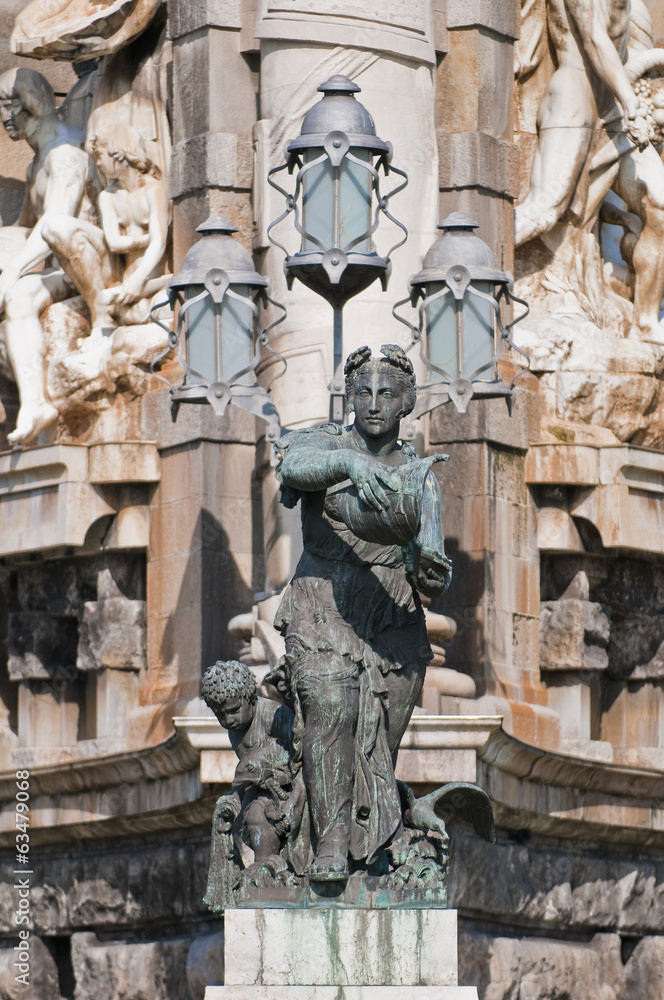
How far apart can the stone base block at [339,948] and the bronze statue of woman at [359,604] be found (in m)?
0.22

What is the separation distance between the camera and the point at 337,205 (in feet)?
52.8

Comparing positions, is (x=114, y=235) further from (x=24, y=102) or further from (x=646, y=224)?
(x=646, y=224)

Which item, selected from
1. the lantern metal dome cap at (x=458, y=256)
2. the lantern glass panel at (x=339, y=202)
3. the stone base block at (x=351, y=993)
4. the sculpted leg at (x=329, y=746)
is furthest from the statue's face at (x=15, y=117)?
the stone base block at (x=351, y=993)

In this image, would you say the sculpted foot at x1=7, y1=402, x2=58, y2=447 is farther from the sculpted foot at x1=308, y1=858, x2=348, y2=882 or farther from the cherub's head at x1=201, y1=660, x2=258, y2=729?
the sculpted foot at x1=308, y1=858, x2=348, y2=882

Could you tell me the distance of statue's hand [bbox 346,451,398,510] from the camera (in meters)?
13.2

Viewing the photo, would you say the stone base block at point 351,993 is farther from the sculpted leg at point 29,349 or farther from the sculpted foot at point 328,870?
the sculpted leg at point 29,349

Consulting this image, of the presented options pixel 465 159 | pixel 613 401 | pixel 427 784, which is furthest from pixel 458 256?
pixel 613 401

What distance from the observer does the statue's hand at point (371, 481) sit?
43.4ft

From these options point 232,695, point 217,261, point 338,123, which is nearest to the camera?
point 232,695

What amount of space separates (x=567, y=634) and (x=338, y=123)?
4.74 metres

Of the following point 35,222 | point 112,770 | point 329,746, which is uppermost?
point 35,222

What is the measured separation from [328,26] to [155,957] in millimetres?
5786

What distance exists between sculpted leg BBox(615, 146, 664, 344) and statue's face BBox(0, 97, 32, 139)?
4.11 m

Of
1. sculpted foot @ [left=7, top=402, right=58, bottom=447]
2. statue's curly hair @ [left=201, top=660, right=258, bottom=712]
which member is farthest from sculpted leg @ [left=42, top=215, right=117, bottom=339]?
statue's curly hair @ [left=201, top=660, right=258, bottom=712]
